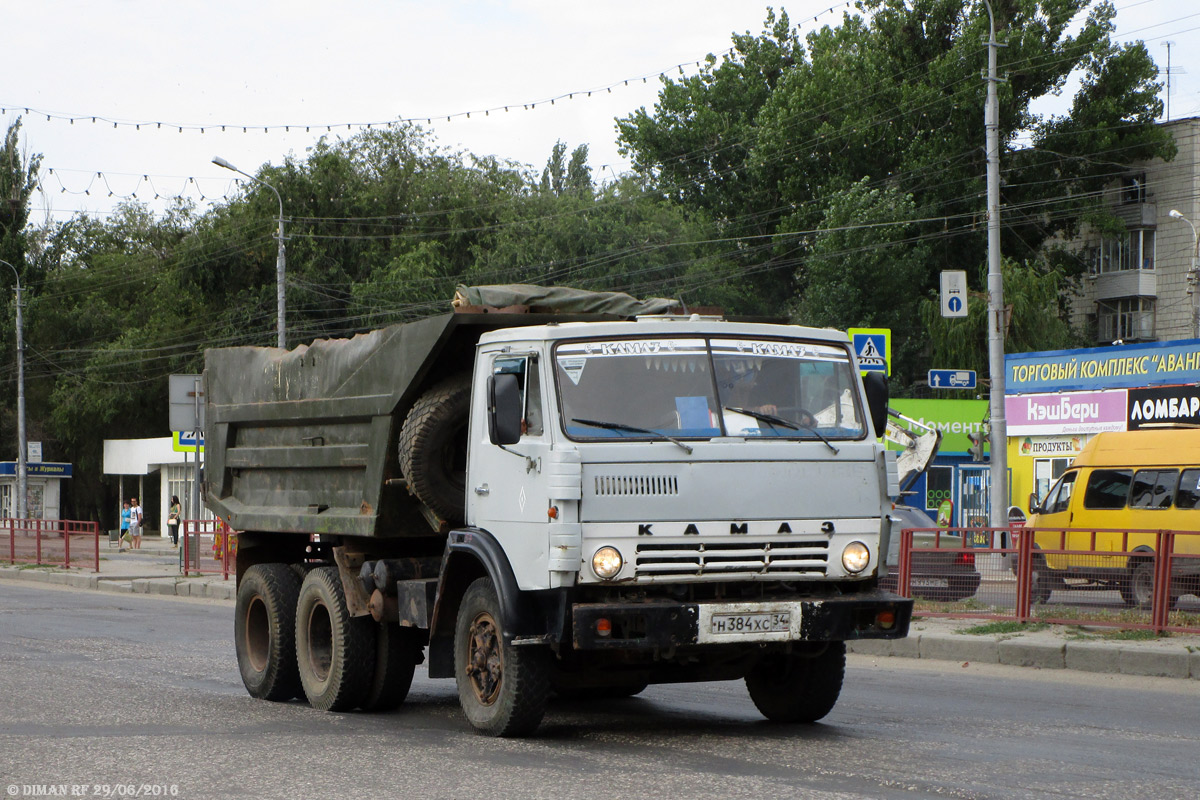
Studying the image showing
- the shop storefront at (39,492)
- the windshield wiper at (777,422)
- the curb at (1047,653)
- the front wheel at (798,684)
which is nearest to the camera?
the windshield wiper at (777,422)

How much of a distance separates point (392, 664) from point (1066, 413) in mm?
25786

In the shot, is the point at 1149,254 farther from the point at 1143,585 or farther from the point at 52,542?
the point at 1143,585

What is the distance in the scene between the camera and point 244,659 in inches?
434

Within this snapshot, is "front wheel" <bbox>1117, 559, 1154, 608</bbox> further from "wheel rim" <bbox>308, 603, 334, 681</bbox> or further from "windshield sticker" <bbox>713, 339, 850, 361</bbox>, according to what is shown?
"wheel rim" <bbox>308, 603, 334, 681</bbox>

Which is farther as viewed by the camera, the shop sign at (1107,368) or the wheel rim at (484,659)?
the shop sign at (1107,368)

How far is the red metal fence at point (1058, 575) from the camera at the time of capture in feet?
44.5

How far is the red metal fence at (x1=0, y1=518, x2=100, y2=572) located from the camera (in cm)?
2998

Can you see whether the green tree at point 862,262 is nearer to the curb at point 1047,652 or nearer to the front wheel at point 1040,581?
the front wheel at point 1040,581

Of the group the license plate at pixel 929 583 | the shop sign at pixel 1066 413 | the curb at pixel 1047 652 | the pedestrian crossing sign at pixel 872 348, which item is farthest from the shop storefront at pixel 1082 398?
the curb at pixel 1047 652

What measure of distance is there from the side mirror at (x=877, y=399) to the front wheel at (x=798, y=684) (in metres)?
1.30

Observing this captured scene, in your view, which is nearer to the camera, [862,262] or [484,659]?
[484,659]

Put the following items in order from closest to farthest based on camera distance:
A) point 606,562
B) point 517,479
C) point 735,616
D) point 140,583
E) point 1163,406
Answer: point 606,562, point 735,616, point 517,479, point 140,583, point 1163,406

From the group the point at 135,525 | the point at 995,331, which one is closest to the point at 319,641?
the point at 995,331

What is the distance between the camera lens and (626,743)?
798 cm
